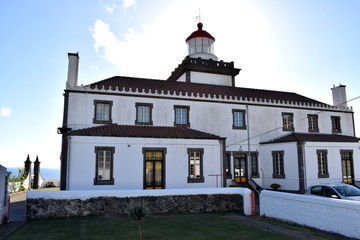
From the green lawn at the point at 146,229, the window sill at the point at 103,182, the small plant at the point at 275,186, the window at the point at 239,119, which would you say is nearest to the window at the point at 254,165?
the small plant at the point at 275,186

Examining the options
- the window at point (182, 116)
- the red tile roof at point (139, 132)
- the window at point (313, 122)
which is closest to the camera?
the red tile roof at point (139, 132)

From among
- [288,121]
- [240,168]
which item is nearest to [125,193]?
[240,168]

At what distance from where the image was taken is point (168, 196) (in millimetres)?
14797

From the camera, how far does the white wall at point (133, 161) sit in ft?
58.7

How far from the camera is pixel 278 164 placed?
23828mm

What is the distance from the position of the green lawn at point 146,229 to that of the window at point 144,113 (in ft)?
31.1

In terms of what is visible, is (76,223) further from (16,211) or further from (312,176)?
(312,176)

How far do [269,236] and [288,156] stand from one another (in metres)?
14.2

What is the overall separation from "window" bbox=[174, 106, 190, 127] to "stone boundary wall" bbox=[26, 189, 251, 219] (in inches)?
331

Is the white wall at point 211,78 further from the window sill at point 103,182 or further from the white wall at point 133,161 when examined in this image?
the window sill at point 103,182

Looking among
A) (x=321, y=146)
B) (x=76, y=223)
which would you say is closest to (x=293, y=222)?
(x=76, y=223)

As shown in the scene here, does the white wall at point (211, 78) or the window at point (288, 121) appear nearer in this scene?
the window at point (288, 121)

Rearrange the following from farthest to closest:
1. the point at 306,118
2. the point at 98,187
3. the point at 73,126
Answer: the point at 306,118, the point at 73,126, the point at 98,187

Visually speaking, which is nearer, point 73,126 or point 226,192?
point 226,192
